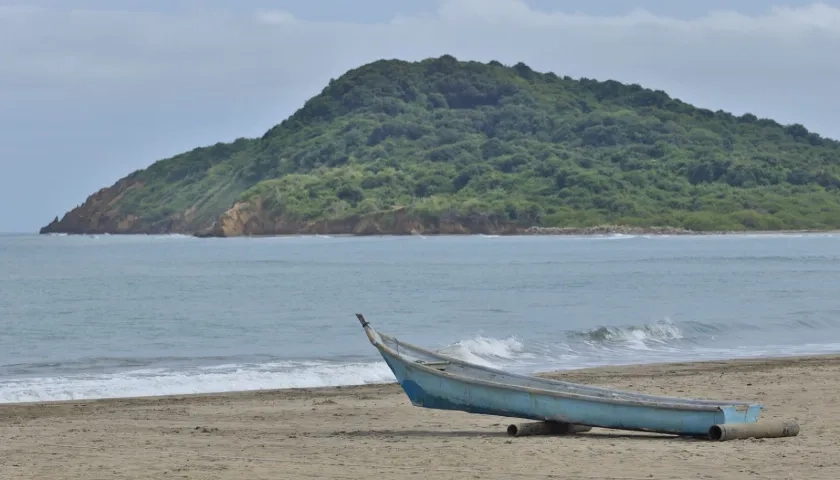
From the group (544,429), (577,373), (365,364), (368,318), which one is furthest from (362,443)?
(368,318)

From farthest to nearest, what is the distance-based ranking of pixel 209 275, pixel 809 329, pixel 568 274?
pixel 209 275 < pixel 568 274 < pixel 809 329

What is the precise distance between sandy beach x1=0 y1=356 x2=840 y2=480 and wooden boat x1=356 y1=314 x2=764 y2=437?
0.73 feet

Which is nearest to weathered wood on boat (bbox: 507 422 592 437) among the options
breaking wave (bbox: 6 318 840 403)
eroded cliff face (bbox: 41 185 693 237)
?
breaking wave (bbox: 6 318 840 403)

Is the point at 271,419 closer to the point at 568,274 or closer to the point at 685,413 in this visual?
the point at 685,413

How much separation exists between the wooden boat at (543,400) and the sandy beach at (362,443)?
222 millimetres

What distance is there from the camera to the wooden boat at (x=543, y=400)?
40.7 feet

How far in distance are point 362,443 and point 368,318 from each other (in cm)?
2578

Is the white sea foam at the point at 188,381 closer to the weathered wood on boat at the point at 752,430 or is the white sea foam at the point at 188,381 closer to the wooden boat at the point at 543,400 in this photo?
the wooden boat at the point at 543,400

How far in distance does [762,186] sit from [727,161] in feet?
33.7

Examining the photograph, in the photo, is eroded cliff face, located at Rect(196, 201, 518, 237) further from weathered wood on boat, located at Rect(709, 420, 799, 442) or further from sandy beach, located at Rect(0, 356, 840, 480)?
weathered wood on boat, located at Rect(709, 420, 799, 442)

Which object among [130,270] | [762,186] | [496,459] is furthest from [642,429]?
[762,186]

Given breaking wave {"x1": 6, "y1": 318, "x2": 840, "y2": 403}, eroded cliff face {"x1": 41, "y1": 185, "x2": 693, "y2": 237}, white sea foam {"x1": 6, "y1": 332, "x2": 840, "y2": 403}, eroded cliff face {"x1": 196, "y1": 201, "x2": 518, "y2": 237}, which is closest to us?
white sea foam {"x1": 6, "y1": 332, "x2": 840, "y2": 403}

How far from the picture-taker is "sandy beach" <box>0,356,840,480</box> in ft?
36.4

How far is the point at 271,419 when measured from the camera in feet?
51.1
